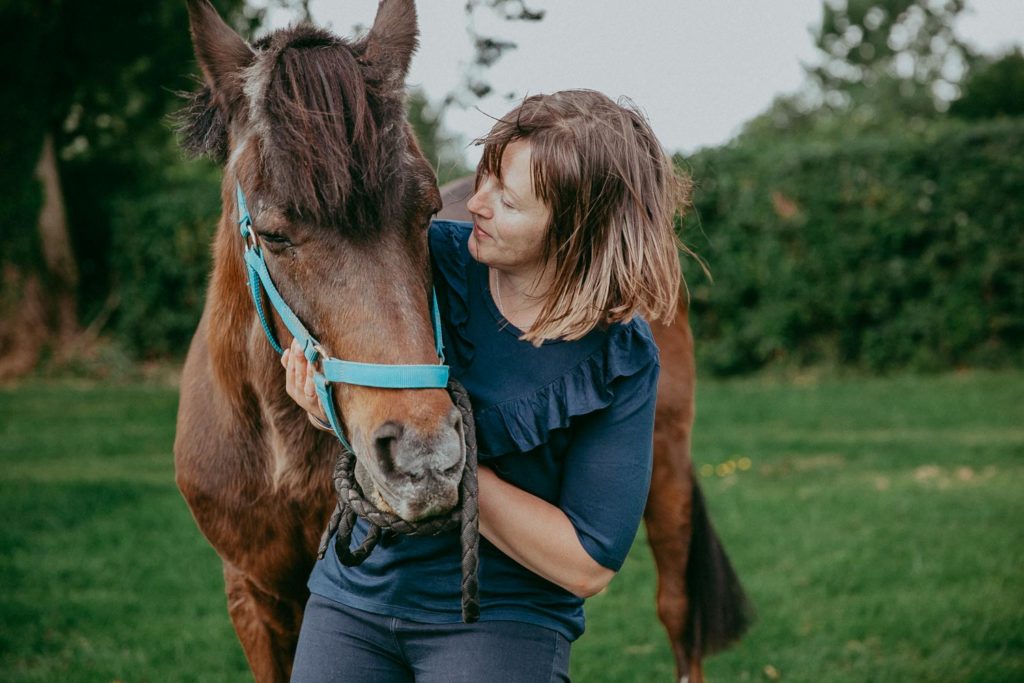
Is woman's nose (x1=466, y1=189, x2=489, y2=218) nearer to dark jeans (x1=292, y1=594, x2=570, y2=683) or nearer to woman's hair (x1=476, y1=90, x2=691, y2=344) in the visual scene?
woman's hair (x1=476, y1=90, x2=691, y2=344)

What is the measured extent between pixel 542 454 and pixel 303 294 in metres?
0.58

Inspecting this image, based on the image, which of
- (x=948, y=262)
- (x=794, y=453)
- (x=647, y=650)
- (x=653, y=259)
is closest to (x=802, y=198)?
(x=948, y=262)

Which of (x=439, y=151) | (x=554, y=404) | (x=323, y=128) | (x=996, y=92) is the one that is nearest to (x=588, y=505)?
(x=554, y=404)

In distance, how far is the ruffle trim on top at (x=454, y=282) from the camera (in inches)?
79.7

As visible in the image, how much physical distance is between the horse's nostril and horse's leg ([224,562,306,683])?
131 centimetres

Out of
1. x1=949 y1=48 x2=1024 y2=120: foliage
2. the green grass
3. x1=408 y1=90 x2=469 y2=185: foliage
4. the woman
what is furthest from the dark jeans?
x1=949 y1=48 x2=1024 y2=120: foliage

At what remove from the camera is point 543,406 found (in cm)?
190

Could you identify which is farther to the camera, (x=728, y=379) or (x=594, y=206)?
(x=728, y=379)

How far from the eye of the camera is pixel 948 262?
10680mm

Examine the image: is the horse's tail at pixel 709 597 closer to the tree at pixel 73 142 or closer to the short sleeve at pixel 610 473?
the short sleeve at pixel 610 473

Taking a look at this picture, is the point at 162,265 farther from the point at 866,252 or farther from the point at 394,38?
the point at 394,38

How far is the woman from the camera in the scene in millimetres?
1900

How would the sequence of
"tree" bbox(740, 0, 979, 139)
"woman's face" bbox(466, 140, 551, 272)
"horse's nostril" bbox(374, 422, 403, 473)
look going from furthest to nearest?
"tree" bbox(740, 0, 979, 139), "woman's face" bbox(466, 140, 551, 272), "horse's nostril" bbox(374, 422, 403, 473)

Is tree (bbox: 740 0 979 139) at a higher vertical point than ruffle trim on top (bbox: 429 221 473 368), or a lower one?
higher
